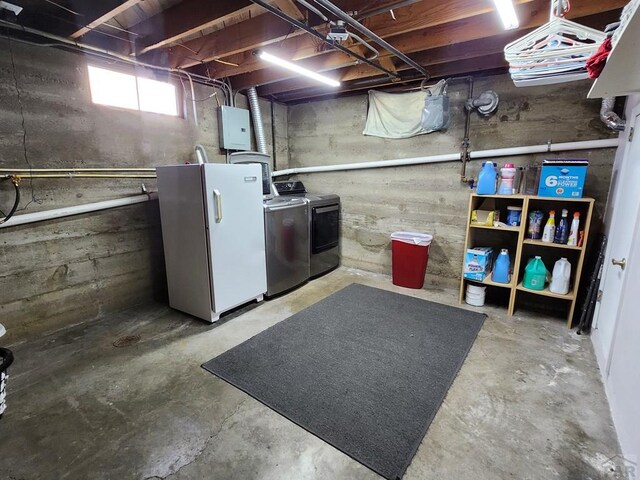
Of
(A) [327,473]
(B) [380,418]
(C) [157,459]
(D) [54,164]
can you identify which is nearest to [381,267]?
(B) [380,418]

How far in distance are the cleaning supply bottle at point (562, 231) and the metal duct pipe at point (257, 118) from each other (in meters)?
3.41

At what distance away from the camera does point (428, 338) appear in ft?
8.48

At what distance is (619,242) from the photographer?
2189mm

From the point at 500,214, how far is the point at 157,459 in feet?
11.5

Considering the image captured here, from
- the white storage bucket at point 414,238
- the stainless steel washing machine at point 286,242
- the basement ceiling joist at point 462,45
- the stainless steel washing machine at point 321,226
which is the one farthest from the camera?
the stainless steel washing machine at point 321,226

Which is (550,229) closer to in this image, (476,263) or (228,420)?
(476,263)

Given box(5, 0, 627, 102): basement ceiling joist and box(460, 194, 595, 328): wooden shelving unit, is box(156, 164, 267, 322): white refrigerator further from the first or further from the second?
box(460, 194, 595, 328): wooden shelving unit

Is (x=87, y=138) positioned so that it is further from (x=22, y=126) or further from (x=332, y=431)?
(x=332, y=431)

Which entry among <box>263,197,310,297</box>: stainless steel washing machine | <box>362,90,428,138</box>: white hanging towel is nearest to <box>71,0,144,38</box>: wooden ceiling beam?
<box>263,197,310,297</box>: stainless steel washing machine

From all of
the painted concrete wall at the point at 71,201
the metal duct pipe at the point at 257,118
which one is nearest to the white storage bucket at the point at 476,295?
the metal duct pipe at the point at 257,118

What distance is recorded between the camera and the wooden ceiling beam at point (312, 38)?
2.02 m

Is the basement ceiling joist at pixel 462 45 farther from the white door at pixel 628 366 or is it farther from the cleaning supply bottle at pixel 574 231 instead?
the white door at pixel 628 366

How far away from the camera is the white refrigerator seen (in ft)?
8.76

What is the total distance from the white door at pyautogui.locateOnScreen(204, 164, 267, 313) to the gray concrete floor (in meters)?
0.52
